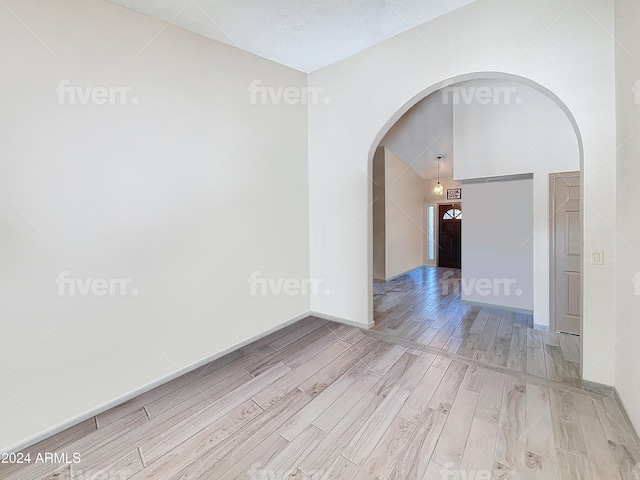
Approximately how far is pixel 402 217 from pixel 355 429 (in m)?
5.88

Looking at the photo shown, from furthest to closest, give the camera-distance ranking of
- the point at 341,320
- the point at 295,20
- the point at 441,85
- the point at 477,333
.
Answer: the point at 341,320, the point at 477,333, the point at 441,85, the point at 295,20

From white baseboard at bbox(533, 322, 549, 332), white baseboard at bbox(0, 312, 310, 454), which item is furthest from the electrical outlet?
white baseboard at bbox(0, 312, 310, 454)

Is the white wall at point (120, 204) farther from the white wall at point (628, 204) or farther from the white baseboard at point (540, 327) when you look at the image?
the white baseboard at point (540, 327)

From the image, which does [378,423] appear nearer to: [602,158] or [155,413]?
[155,413]

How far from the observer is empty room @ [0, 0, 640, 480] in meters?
1.74

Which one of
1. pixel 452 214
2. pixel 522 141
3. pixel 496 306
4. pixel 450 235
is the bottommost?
pixel 496 306

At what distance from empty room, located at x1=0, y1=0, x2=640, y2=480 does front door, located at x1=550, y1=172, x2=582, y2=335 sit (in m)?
0.03

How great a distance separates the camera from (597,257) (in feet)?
6.94

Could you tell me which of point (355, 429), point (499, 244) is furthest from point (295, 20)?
point (499, 244)

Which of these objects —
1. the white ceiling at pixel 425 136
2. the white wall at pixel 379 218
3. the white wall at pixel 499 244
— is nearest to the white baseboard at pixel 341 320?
the white wall at pixel 499 244

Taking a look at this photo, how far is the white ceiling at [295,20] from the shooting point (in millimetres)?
2357

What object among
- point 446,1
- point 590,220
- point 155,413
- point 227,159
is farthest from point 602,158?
point 155,413

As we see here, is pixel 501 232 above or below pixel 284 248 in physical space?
above

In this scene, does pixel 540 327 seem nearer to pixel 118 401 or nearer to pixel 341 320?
pixel 341 320
